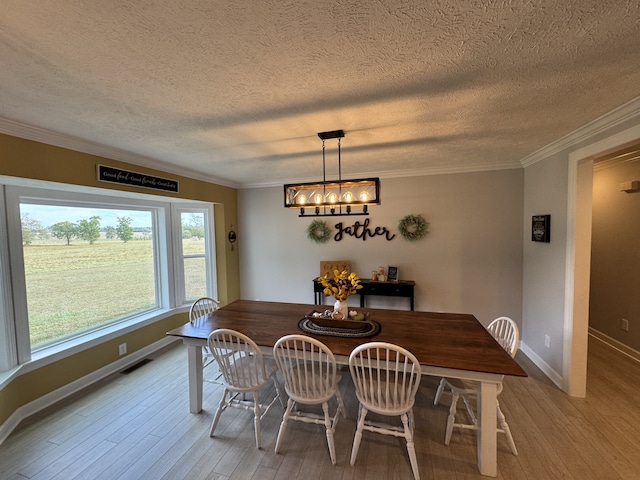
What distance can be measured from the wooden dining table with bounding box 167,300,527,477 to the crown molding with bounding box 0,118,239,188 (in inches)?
75.3

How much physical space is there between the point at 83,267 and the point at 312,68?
343 cm

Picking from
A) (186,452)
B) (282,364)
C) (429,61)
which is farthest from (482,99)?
(186,452)

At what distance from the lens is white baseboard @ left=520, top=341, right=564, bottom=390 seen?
267 centimetres

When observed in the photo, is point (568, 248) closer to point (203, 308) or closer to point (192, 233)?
point (203, 308)

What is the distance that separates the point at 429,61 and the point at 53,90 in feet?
6.91

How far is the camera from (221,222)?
4.52 m

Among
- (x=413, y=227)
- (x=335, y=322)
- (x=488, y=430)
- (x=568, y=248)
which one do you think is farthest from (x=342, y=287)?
(x=568, y=248)

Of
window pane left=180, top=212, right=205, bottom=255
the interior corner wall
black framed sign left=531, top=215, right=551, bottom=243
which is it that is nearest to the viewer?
the interior corner wall

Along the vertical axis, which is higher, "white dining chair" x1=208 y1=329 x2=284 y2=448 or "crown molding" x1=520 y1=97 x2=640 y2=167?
"crown molding" x1=520 y1=97 x2=640 y2=167

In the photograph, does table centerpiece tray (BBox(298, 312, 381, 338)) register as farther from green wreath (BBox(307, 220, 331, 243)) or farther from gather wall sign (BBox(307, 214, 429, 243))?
green wreath (BBox(307, 220, 331, 243))

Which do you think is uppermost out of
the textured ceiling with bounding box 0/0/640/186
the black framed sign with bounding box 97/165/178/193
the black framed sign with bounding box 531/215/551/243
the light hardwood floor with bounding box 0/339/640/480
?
the textured ceiling with bounding box 0/0/640/186

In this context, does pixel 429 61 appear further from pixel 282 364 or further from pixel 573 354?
pixel 573 354

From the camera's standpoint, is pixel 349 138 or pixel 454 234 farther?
pixel 454 234

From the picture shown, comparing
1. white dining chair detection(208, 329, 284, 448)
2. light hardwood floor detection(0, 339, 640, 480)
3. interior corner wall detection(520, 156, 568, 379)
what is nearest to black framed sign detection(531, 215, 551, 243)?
interior corner wall detection(520, 156, 568, 379)
